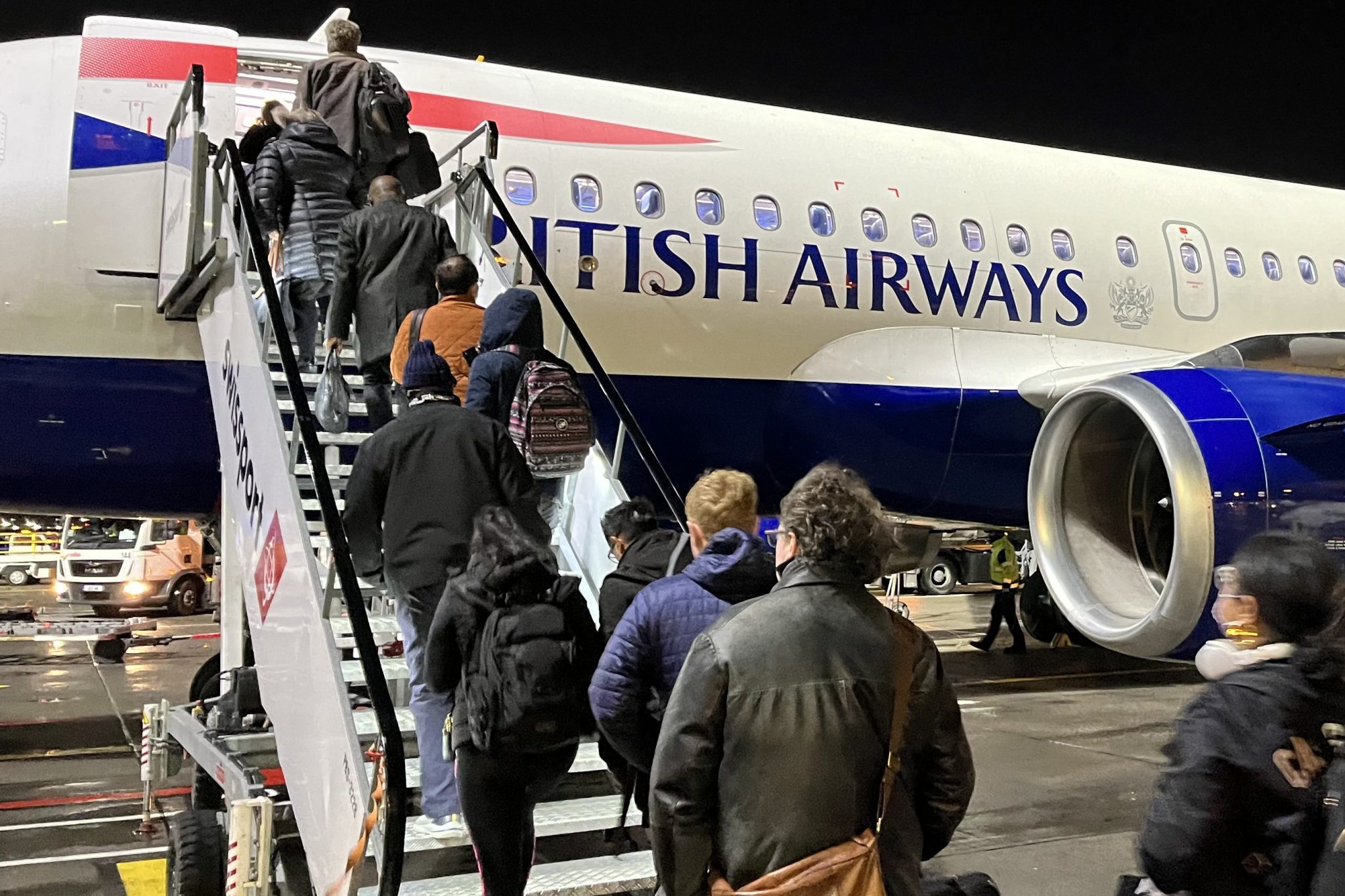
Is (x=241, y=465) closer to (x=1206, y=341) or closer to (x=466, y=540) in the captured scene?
(x=466, y=540)

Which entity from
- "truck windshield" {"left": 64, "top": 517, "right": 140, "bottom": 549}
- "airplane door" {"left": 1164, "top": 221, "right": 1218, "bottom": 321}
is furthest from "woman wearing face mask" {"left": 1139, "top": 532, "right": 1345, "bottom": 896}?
"truck windshield" {"left": 64, "top": 517, "right": 140, "bottom": 549}

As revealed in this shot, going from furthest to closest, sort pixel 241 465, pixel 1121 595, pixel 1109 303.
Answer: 1. pixel 1109 303
2. pixel 1121 595
3. pixel 241 465

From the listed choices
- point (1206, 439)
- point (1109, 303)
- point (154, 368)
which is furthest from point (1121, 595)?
point (154, 368)

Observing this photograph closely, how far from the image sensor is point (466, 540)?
145 inches

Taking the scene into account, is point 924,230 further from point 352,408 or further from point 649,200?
point 352,408

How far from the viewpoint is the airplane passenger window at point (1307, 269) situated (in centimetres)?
1031

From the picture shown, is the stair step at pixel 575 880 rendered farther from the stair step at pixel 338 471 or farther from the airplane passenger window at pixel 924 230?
the airplane passenger window at pixel 924 230

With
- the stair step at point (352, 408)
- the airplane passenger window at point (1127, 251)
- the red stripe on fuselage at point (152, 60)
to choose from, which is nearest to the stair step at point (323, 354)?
the stair step at point (352, 408)

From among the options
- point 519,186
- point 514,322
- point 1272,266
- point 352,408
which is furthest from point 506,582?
point 1272,266

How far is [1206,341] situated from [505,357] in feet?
23.6

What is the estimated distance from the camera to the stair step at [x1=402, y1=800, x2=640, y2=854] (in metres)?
3.80

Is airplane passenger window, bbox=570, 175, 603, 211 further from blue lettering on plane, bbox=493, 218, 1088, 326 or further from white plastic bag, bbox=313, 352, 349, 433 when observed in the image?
white plastic bag, bbox=313, 352, 349, 433

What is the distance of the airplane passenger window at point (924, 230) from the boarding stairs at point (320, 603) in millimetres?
3323

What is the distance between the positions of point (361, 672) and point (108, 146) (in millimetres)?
3476
